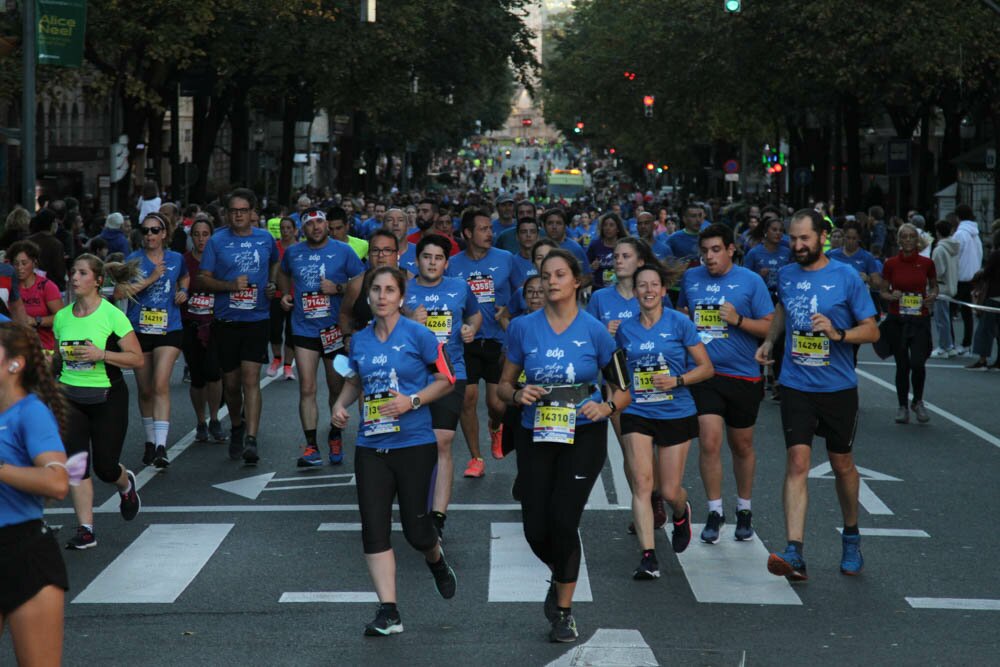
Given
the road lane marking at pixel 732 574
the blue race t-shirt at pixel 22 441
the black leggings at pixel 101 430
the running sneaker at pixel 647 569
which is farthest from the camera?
the black leggings at pixel 101 430

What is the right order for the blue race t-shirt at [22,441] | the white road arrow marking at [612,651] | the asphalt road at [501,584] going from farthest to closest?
the asphalt road at [501,584]
the white road arrow marking at [612,651]
the blue race t-shirt at [22,441]

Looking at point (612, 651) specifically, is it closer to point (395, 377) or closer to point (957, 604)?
point (395, 377)

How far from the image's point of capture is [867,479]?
1274 cm

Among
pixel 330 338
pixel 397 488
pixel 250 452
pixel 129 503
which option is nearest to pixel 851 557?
pixel 397 488

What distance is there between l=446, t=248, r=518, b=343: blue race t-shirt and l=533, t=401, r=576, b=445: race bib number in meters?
4.55

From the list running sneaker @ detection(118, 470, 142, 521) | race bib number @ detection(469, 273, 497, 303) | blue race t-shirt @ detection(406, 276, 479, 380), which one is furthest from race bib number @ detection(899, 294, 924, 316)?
running sneaker @ detection(118, 470, 142, 521)

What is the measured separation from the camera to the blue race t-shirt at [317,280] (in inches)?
511

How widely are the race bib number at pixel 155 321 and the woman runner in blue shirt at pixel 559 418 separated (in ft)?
17.9

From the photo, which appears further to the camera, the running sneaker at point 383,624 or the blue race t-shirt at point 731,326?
the blue race t-shirt at point 731,326

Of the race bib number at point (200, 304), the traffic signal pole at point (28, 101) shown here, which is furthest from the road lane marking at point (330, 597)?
the traffic signal pole at point (28, 101)

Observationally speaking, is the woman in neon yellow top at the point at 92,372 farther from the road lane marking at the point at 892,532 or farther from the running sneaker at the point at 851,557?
the road lane marking at the point at 892,532

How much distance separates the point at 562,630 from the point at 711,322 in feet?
9.81

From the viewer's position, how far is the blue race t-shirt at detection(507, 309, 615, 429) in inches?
311

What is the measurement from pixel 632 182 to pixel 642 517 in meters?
113
